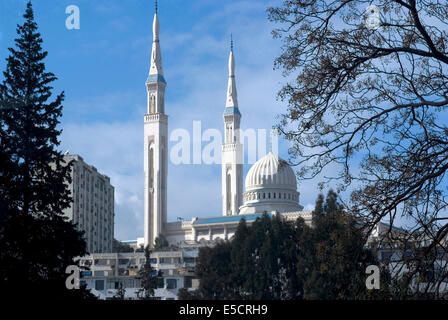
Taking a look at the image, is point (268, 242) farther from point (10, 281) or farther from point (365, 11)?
point (365, 11)

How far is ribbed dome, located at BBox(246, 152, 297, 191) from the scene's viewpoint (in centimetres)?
12344

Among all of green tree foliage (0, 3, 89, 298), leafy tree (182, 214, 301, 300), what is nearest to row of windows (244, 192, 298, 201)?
leafy tree (182, 214, 301, 300)

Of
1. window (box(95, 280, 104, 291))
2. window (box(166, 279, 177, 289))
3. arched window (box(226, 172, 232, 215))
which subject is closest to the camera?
window (box(95, 280, 104, 291))

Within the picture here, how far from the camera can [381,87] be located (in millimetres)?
17797

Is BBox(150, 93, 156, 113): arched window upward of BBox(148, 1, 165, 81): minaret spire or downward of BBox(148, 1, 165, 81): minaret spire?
downward

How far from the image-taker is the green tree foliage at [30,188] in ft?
111

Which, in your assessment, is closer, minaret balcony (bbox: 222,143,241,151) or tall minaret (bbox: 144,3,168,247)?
tall minaret (bbox: 144,3,168,247)

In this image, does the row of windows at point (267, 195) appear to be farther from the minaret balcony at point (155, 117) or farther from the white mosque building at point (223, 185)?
the minaret balcony at point (155, 117)

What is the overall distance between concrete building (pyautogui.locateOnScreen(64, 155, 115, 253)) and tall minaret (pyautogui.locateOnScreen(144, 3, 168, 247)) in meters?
7.75

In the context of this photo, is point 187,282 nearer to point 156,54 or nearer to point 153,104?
point 153,104

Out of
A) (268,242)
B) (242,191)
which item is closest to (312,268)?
(268,242)

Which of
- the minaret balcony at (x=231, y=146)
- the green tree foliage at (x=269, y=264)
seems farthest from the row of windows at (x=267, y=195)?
the green tree foliage at (x=269, y=264)

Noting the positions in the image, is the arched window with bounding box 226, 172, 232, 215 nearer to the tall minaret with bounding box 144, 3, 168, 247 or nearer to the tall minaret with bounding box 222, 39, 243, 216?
the tall minaret with bounding box 222, 39, 243, 216
